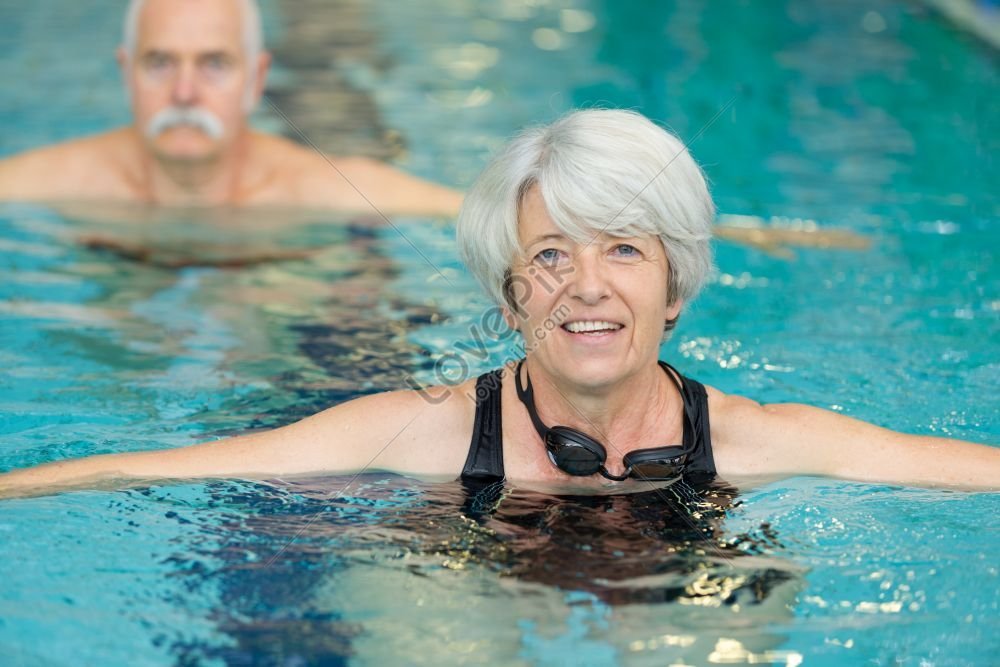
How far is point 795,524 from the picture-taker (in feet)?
9.99

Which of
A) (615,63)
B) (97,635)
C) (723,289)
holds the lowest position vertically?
(97,635)

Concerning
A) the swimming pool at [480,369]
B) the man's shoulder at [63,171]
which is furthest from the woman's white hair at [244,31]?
the swimming pool at [480,369]

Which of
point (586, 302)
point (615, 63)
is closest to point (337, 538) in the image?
point (586, 302)

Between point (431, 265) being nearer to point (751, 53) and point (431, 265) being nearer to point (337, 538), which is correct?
point (337, 538)

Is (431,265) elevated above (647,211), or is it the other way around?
(647,211)

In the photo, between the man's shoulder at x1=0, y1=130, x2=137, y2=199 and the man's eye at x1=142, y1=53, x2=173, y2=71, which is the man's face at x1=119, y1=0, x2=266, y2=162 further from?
the man's shoulder at x1=0, y1=130, x2=137, y2=199

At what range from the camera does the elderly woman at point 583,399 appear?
9.31ft

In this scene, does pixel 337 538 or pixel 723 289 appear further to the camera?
pixel 723 289

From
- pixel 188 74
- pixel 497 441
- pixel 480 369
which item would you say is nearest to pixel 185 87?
pixel 188 74

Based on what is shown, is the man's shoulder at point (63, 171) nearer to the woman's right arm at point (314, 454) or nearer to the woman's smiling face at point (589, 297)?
the woman's right arm at point (314, 454)

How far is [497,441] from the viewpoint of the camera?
10.2ft

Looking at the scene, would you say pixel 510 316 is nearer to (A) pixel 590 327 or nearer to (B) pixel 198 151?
(A) pixel 590 327

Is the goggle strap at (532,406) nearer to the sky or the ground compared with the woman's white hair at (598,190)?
nearer to the ground

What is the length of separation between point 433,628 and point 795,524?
902 millimetres
